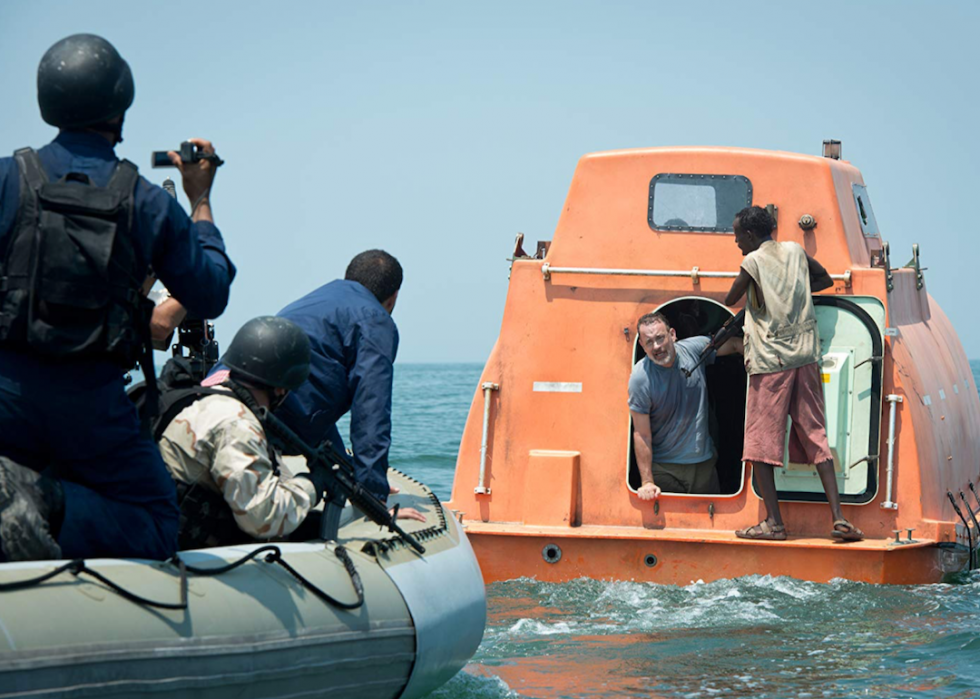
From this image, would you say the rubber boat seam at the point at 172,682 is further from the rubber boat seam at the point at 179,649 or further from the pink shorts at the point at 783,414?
the pink shorts at the point at 783,414

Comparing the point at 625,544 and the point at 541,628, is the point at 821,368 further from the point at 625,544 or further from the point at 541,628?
the point at 541,628

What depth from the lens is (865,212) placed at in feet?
29.5

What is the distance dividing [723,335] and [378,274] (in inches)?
105

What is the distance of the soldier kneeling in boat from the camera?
4.62 meters

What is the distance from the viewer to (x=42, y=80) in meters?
4.01

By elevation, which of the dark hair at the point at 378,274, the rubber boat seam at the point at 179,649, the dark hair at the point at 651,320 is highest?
the dark hair at the point at 378,274

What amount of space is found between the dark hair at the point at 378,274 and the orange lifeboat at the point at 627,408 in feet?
6.88

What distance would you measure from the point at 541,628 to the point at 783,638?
4.11ft

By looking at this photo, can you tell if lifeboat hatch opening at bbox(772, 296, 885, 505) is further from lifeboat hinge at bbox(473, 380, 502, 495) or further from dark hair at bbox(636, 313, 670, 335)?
lifeboat hinge at bbox(473, 380, 502, 495)

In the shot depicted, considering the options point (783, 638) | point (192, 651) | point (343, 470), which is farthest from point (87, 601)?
point (783, 638)

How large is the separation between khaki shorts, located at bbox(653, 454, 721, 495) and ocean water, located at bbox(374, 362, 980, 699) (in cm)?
76

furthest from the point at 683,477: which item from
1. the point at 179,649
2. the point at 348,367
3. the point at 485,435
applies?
the point at 179,649

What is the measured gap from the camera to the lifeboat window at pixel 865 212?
8.79m

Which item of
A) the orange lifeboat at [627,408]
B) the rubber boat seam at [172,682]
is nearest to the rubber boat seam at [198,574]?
the rubber boat seam at [172,682]
